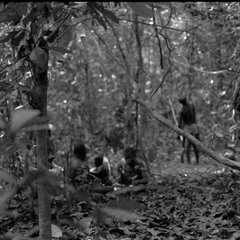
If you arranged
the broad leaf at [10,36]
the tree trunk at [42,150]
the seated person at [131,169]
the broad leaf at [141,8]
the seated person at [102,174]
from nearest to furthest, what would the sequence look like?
the broad leaf at [141,8] → the broad leaf at [10,36] → the tree trunk at [42,150] → the seated person at [102,174] → the seated person at [131,169]

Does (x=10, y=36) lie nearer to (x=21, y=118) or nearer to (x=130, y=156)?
(x=21, y=118)

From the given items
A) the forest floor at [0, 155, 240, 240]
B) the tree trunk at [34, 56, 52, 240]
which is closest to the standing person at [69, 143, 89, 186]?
the forest floor at [0, 155, 240, 240]

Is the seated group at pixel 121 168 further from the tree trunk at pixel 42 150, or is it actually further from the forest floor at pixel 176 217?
the tree trunk at pixel 42 150

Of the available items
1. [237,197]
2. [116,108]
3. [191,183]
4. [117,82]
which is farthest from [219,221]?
[117,82]

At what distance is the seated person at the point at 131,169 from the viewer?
768cm

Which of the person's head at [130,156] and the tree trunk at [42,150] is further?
the person's head at [130,156]

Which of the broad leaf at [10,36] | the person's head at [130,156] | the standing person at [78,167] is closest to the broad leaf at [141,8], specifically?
the broad leaf at [10,36]

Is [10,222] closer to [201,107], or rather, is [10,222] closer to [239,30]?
[239,30]

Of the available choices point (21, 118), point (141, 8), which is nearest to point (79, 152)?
point (141, 8)

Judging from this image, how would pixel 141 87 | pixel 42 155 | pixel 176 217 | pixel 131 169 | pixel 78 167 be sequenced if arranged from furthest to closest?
pixel 141 87 < pixel 131 169 < pixel 78 167 < pixel 176 217 < pixel 42 155

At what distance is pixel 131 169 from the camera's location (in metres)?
7.82

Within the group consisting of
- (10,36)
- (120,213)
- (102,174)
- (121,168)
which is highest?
(10,36)

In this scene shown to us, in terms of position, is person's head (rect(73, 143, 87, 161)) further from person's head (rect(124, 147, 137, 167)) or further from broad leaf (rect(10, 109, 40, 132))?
broad leaf (rect(10, 109, 40, 132))

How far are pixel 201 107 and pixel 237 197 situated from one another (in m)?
10.9
